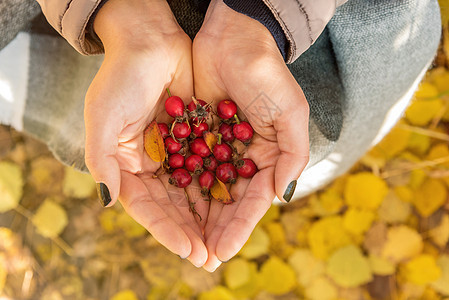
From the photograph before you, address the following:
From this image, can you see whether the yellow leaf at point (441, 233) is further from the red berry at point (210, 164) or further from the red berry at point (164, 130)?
the red berry at point (164, 130)

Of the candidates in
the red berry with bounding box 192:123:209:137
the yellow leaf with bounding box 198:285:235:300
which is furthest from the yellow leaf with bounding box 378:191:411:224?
the red berry with bounding box 192:123:209:137

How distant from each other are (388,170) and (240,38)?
47.2 inches

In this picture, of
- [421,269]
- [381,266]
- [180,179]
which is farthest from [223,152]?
[421,269]

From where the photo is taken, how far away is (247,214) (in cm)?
118

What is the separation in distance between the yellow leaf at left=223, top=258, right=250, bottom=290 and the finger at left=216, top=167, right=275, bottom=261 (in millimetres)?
888

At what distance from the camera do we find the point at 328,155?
1527 millimetres

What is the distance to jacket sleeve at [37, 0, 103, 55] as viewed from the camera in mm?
1210

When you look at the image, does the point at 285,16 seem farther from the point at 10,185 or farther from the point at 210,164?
the point at 10,185

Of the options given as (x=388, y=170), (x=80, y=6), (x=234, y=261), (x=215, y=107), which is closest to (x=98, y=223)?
(x=234, y=261)

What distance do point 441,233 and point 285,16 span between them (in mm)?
1450

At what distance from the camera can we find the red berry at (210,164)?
1.37 metres

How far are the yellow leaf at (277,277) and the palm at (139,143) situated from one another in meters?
0.90

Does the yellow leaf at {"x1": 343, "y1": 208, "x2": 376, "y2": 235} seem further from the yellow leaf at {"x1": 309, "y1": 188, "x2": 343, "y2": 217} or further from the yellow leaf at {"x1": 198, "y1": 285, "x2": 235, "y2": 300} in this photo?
the yellow leaf at {"x1": 198, "y1": 285, "x2": 235, "y2": 300}

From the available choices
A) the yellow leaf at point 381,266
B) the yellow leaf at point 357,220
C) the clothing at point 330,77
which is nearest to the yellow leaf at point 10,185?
the clothing at point 330,77
